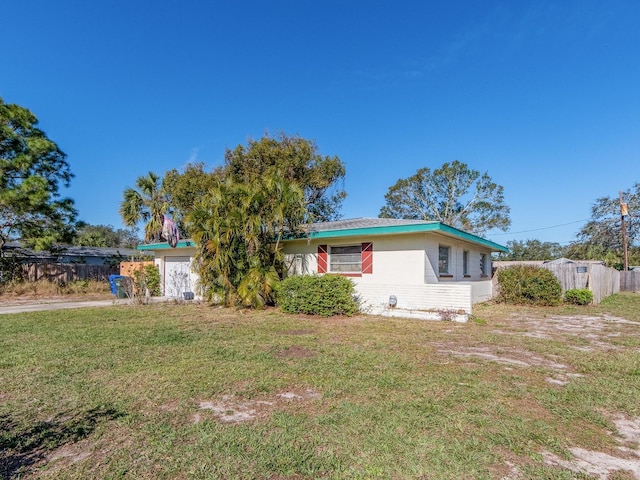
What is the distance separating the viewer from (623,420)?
324 cm

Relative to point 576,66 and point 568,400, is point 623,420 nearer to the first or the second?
point 568,400

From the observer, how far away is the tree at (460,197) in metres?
33.4

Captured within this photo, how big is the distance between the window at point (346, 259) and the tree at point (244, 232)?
1.58 meters

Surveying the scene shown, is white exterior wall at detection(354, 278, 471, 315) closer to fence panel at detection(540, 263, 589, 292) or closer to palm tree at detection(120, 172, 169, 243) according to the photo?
fence panel at detection(540, 263, 589, 292)

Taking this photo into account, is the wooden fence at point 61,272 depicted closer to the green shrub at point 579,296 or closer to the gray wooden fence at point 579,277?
the gray wooden fence at point 579,277

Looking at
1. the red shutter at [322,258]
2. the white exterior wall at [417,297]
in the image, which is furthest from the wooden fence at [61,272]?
the white exterior wall at [417,297]

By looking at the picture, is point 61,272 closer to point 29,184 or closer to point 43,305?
point 29,184

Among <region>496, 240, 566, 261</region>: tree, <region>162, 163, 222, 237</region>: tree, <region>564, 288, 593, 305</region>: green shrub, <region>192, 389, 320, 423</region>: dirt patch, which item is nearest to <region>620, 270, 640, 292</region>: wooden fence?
<region>564, 288, 593, 305</region>: green shrub

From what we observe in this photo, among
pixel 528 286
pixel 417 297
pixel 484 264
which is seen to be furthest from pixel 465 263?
pixel 417 297

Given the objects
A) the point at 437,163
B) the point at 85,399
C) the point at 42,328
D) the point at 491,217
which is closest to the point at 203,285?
the point at 42,328

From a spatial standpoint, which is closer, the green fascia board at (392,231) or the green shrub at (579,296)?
the green fascia board at (392,231)

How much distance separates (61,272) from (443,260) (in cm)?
1942

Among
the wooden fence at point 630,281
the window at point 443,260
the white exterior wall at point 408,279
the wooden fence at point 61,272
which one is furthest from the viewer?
the wooden fence at point 630,281

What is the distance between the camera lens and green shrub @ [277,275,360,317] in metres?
9.81
